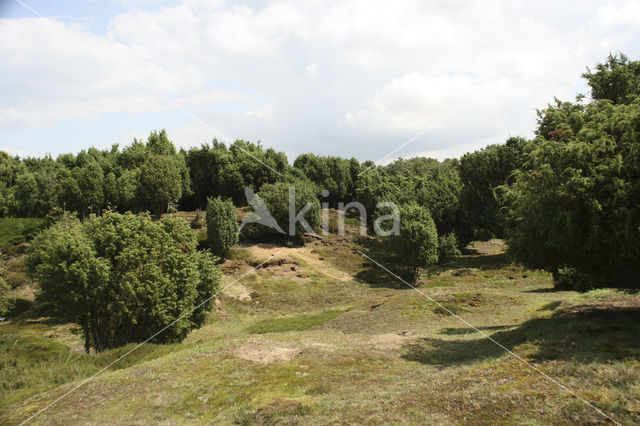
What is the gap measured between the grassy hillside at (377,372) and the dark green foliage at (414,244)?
74.2 ft

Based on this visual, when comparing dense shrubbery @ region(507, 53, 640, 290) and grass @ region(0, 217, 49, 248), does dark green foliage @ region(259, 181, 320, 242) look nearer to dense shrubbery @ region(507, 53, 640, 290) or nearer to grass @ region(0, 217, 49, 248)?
grass @ region(0, 217, 49, 248)

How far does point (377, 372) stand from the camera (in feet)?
58.2

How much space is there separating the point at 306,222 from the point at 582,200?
195 feet

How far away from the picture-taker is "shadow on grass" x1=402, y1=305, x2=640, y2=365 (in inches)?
595

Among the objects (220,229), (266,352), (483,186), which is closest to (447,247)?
(483,186)

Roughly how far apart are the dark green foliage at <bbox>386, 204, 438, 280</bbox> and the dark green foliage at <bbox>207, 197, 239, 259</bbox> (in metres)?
25.5

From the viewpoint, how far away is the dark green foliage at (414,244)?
5903 centimetres

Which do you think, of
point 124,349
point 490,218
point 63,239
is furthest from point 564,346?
point 490,218

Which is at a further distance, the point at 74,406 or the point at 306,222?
the point at 306,222

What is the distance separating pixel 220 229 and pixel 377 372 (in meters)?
48.1

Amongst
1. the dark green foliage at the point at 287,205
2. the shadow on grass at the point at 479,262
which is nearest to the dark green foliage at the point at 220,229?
the dark green foliage at the point at 287,205

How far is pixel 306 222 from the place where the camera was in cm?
7581

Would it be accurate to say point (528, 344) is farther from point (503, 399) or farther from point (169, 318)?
point (169, 318)

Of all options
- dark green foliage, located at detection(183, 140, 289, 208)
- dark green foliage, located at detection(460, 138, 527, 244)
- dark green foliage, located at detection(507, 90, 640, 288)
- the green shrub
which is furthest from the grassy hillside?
dark green foliage, located at detection(183, 140, 289, 208)
